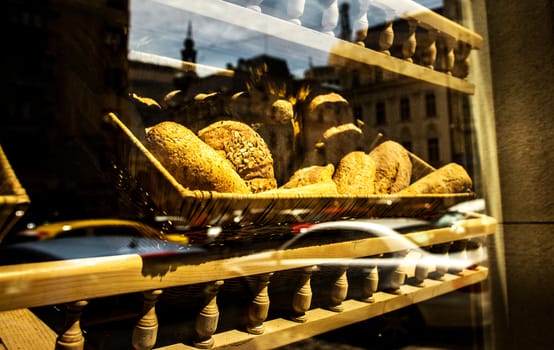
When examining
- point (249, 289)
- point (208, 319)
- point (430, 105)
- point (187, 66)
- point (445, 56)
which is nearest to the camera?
point (208, 319)

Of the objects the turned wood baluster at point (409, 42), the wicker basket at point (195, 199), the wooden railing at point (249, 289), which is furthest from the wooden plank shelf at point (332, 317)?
the turned wood baluster at point (409, 42)

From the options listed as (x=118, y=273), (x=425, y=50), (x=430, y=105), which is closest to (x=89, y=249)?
(x=118, y=273)

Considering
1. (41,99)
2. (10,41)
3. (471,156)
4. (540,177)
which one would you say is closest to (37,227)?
(41,99)

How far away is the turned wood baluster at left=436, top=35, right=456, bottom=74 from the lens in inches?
63.7

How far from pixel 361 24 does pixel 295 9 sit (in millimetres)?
270

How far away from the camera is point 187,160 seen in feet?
2.88

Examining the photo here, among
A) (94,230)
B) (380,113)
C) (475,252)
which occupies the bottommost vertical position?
(475,252)

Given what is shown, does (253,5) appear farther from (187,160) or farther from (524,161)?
(524,161)

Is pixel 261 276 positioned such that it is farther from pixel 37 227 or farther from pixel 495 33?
pixel 495 33

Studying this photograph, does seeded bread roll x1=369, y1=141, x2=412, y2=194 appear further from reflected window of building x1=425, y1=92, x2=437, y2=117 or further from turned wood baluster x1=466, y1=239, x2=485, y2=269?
turned wood baluster x1=466, y1=239, x2=485, y2=269

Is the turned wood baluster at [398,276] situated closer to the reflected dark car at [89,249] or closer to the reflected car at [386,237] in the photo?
the reflected car at [386,237]

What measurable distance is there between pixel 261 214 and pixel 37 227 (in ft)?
1.55

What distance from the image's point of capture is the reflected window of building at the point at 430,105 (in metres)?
1.51

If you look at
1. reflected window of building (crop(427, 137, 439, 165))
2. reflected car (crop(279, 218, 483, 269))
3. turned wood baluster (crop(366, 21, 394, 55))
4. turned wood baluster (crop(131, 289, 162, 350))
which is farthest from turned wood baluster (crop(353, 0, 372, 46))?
turned wood baluster (crop(131, 289, 162, 350))
